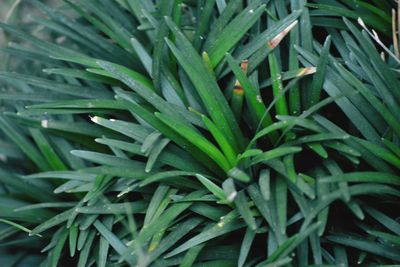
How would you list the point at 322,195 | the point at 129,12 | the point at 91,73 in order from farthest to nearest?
the point at 129,12, the point at 91,73, the point at 322,195

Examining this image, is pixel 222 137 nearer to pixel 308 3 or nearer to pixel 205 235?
pixel 205 235

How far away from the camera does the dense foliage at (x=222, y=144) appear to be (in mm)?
1390

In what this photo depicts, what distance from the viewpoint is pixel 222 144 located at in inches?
56.9

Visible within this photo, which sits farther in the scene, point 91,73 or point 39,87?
point 39,87

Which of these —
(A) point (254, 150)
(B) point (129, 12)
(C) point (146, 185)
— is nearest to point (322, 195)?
(A) point (254, 150)

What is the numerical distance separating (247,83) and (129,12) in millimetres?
581

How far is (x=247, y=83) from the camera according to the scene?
1.46m

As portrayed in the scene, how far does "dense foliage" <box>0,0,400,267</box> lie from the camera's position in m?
1.39

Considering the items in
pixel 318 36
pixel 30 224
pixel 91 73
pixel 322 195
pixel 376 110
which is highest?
pixel 91 73

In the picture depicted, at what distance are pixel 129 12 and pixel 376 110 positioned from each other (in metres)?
0.79

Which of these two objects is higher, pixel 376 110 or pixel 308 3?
pixel 308 3

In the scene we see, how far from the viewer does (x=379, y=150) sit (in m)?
1.39

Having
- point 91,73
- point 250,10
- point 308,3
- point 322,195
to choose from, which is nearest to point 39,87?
point 91,73

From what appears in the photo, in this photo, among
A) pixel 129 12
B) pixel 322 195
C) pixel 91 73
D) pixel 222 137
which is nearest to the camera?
pixel 322 195
